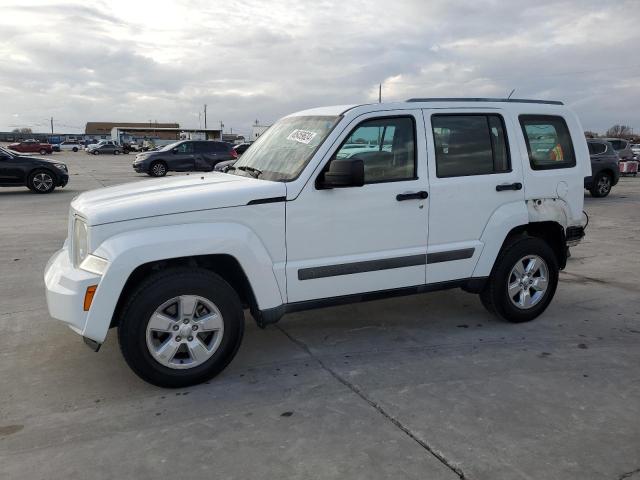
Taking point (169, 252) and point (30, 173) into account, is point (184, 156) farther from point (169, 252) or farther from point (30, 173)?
point (169, 252)

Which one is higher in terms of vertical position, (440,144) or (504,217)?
(440,144)

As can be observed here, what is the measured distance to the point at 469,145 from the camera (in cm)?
463

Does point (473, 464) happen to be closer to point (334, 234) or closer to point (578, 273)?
point (334, 234)

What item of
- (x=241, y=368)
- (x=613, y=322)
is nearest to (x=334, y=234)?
(x=241, y=368)

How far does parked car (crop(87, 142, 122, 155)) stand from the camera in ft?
196

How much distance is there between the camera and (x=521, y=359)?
4.23 metres

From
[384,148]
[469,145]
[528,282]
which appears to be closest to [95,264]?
[384,148]

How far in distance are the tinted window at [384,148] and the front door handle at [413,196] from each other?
Result: 0.14 metres

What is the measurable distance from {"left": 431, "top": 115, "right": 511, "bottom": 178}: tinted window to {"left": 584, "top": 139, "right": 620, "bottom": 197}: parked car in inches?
499

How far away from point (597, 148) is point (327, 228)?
14.9m

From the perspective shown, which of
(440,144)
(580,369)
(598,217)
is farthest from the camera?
(598,217)

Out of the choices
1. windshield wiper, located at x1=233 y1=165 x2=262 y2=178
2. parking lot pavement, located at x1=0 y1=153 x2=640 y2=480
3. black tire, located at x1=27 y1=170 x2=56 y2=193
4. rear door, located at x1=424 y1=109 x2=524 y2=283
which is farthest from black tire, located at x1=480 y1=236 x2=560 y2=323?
black tire, located at x1=27 y1=170 x2=56 y2=193

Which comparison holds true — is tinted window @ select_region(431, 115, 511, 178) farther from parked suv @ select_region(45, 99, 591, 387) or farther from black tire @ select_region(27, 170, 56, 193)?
black tire @ select_region(27, 170, 56, 193)

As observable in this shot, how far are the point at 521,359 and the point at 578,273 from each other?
3.31 m
